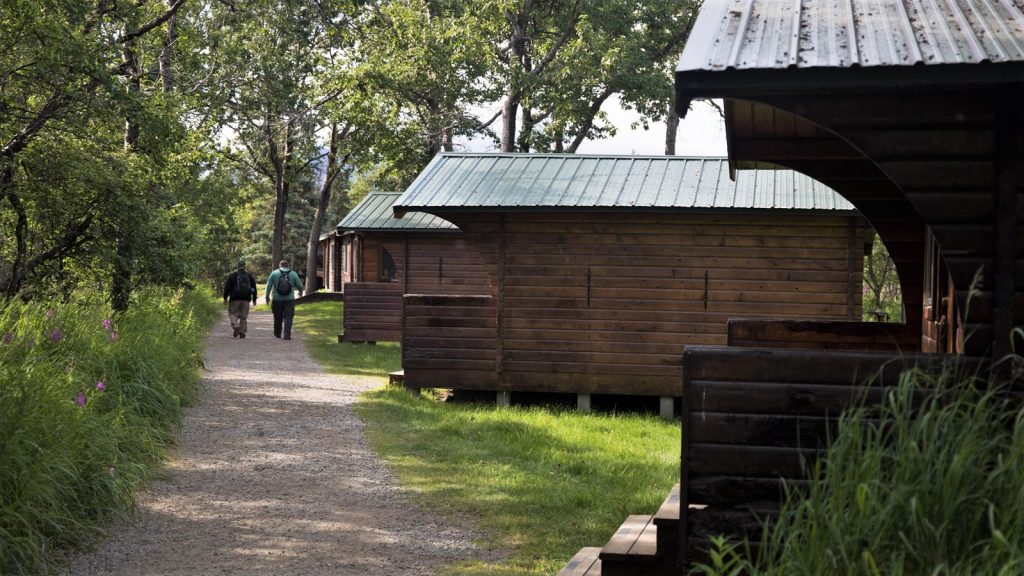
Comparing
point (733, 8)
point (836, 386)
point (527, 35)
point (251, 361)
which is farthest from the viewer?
point (527, 35)

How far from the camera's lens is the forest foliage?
41.3 feet

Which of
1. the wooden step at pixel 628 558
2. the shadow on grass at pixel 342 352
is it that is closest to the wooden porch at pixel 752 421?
the wooden step at pixel 628 558

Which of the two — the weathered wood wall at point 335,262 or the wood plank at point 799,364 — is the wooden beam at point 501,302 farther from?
the weathered wood wall at point 335,262

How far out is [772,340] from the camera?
8336 millimetres

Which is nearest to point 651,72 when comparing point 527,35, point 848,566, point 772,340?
point 527,35

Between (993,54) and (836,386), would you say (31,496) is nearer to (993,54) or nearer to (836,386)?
(836,386)

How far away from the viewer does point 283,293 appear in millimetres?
23906

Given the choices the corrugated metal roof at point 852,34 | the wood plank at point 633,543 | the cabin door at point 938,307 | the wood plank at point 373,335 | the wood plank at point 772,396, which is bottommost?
the wood plank at point 633,543

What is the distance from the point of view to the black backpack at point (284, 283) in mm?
23281

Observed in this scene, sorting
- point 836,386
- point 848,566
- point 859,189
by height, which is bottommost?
point 848,566

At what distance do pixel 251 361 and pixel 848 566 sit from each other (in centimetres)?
1668

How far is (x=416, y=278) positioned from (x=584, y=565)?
16609 mm

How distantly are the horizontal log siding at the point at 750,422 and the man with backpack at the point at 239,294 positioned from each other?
18.9 meters

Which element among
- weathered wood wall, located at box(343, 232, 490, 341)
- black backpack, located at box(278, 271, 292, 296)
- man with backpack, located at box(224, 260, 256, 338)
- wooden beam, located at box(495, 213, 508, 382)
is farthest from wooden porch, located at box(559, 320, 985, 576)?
black backpack, located at box(278, 271, 292, 296)
